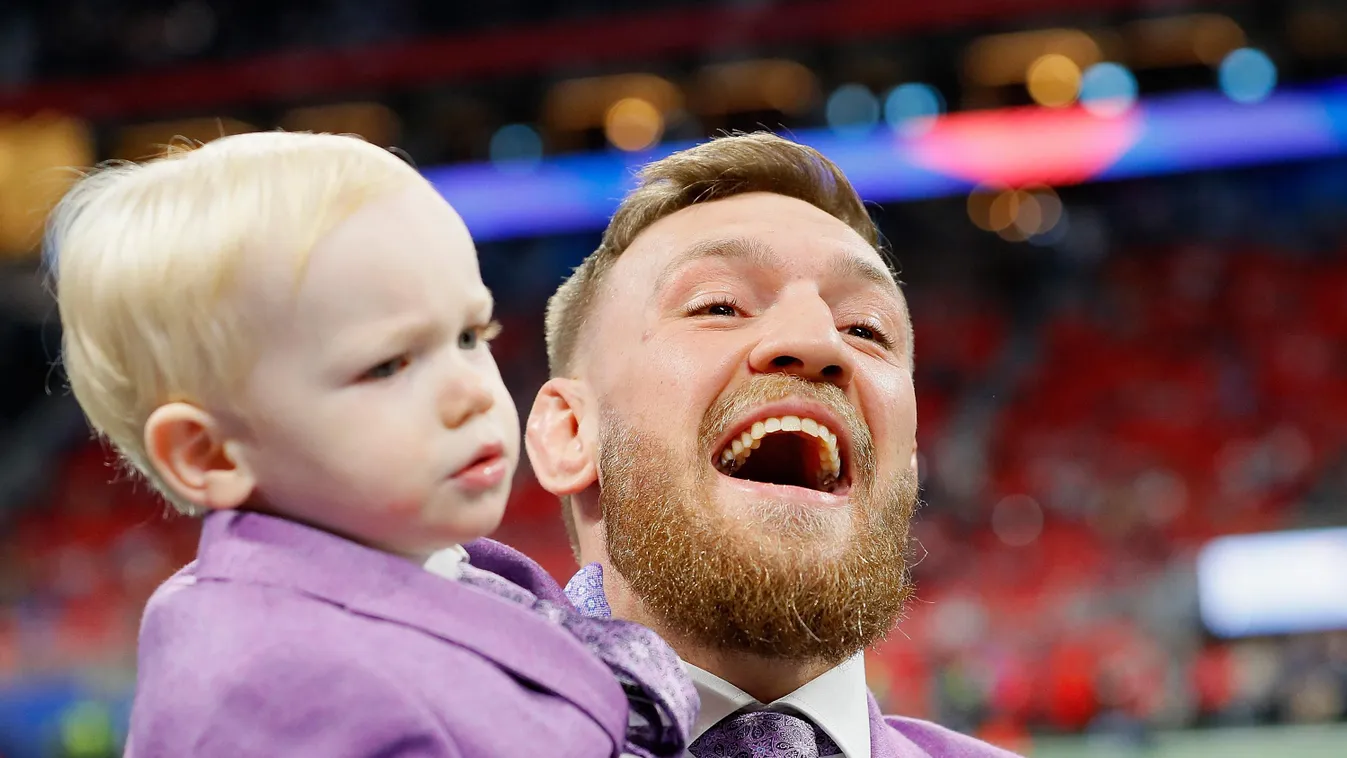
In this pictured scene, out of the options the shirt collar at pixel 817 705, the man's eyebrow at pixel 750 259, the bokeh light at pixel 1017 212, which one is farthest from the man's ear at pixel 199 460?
the bokeh light at pixel 1017 212

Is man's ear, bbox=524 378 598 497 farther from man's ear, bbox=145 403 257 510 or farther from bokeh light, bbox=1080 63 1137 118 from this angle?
bokeh light, bbox=1080 63 1137 118

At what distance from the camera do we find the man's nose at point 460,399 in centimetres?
80

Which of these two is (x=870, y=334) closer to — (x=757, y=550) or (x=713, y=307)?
(x=713, y=307)

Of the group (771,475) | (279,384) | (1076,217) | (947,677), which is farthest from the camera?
(1076,217)

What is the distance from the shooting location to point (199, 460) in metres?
0.82

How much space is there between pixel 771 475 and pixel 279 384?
88 centimetres

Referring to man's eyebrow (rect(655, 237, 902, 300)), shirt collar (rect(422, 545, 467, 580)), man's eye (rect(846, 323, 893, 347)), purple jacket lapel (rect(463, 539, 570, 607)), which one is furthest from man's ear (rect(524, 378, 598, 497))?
shirt collar (rect(422, 545, 467, 580))

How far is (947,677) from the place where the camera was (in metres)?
6.21

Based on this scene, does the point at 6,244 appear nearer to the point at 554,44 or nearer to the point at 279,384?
the point at 554,44

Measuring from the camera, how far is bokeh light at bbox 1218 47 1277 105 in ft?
30.7

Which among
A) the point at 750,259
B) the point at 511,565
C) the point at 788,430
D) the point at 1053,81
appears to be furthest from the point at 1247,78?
the point at 511,565

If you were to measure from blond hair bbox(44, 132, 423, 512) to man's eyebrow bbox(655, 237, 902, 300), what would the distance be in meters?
0.62

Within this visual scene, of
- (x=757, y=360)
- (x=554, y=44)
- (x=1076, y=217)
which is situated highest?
(x=1076, y=217)

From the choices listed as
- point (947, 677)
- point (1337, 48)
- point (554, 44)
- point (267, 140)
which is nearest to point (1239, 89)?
point (1337, 48)
